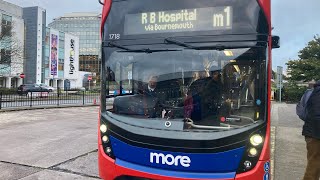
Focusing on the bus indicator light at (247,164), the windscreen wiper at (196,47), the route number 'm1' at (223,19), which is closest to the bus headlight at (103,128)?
the windscreen wiper at (196,47)

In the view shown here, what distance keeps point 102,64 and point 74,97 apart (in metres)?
27.3

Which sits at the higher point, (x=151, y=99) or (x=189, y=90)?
(x=189, y=90)

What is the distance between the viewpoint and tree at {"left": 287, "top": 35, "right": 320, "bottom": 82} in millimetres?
34375

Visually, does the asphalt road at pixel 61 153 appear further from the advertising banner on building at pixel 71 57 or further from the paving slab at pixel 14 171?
the advertising banner on building at pixel 71 57

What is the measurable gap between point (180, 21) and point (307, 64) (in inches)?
1344

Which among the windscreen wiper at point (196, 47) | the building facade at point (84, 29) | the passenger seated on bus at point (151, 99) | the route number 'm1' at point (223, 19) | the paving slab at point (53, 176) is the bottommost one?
the paving slab at point (53, 176)

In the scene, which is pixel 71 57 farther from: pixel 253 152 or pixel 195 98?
pixel 253 152

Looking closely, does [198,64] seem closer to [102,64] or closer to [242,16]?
[242,16]

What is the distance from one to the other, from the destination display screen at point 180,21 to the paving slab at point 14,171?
3.54 meters

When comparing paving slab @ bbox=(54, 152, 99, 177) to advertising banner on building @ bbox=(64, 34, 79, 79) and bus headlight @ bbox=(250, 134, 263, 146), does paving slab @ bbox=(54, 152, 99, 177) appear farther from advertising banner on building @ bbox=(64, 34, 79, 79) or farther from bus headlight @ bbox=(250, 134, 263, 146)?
advertising banner on building @ bbox=(64, 34, 79, 79)

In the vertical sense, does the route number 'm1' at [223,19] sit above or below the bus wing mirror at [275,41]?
above

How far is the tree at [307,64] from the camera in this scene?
34.4 meters

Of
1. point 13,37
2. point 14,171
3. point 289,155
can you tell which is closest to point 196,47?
point 14,171

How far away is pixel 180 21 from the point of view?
425 centimetres
